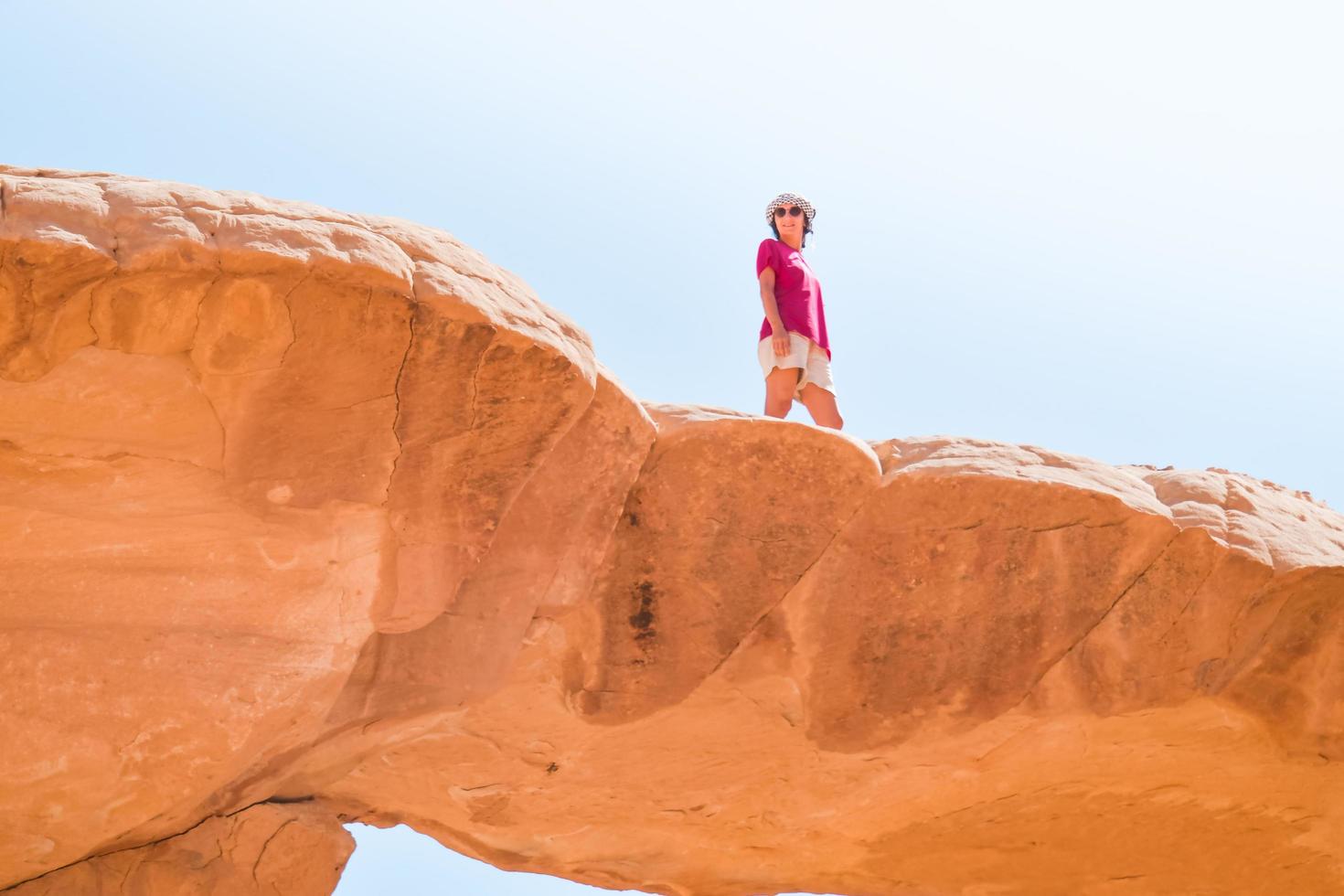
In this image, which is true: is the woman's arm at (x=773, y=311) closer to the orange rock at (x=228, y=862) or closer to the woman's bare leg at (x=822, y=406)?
the woman's bare leg at (x=822, y=406)

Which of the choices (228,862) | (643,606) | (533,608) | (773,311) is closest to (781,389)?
(773,311)

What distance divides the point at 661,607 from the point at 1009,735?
116 cm

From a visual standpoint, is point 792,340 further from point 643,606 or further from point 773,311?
point 643,606

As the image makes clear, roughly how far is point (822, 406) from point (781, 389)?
0.51 ft

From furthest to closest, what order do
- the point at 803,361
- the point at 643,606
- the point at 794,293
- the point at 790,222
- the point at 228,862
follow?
1. the point at 790,222
2. the point at 794,293
3. the point at 803,361
4. the point at 643,606
5. the point at 228,862

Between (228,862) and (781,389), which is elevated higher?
(781,389)

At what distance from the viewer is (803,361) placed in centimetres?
503

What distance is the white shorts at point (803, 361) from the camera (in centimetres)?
503

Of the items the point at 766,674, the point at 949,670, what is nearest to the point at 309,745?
the point at 766,674

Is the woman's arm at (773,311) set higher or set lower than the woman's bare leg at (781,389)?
higher

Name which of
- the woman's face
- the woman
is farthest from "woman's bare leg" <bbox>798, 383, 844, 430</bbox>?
the woman's face

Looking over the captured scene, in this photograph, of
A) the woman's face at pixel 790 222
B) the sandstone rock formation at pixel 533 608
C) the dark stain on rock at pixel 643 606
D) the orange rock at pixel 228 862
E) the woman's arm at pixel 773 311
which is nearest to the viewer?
the sandstone rock formation at pixel 533 608

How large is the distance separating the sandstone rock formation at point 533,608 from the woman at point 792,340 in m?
0.96

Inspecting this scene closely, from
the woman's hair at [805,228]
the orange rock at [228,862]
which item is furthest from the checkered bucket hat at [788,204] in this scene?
the orange rock at [228,862]
